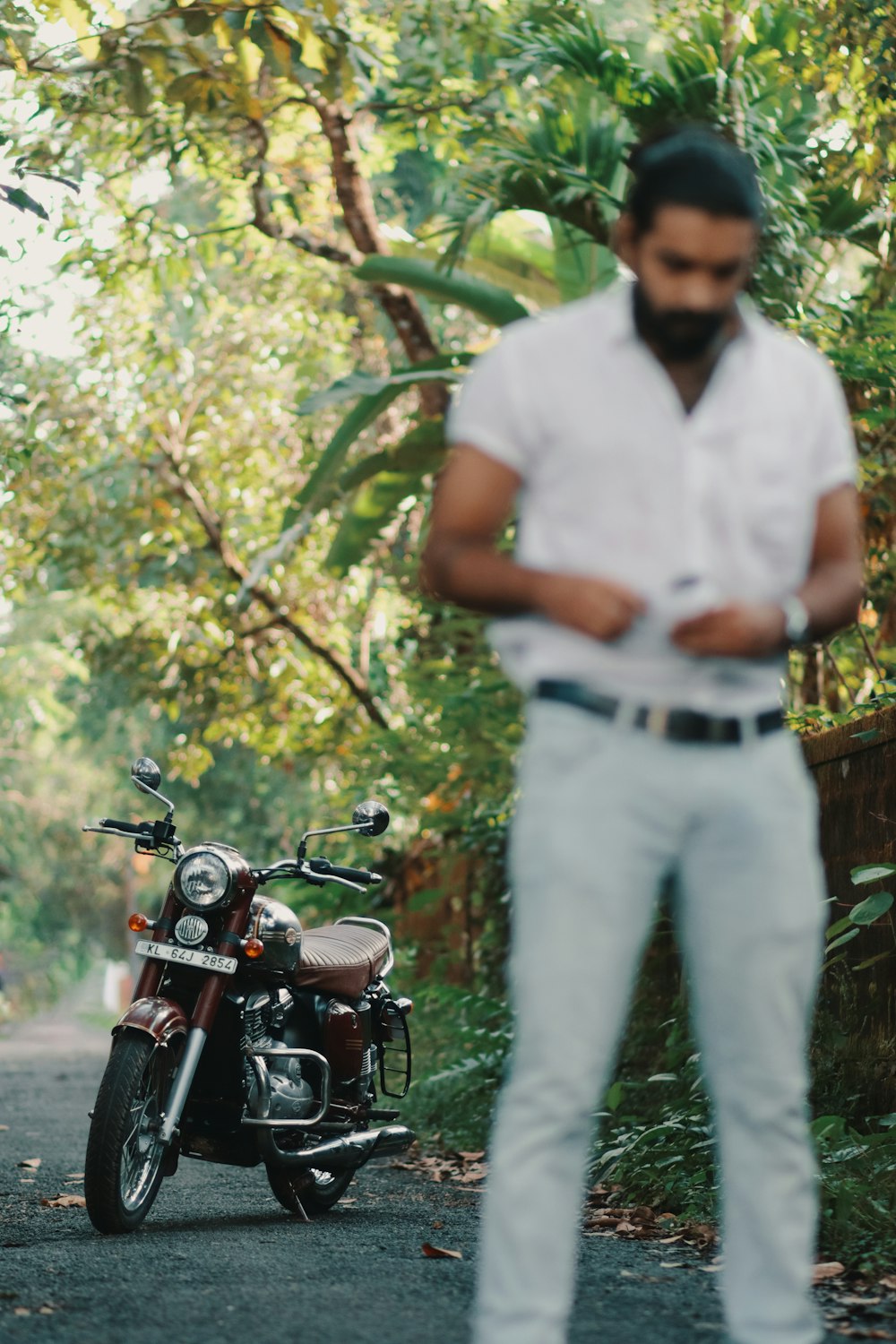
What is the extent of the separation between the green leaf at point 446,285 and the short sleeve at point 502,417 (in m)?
7.45

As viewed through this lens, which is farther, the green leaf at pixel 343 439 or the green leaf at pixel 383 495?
the green leaf at pixel 383 495

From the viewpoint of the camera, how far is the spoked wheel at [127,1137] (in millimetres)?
5590

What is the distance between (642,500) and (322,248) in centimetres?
1106

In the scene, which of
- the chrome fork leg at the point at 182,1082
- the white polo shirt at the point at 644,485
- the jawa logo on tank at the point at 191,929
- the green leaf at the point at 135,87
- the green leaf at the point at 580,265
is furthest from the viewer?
the green leaf at the point at 580,265

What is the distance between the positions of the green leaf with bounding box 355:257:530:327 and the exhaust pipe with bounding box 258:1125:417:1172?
16.8 feet

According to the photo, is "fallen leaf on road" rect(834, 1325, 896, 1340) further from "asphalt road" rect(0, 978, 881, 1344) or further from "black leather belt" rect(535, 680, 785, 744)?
"black leather belt" rect(535, 680, 785, 744)

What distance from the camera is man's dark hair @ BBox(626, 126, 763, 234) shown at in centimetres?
283

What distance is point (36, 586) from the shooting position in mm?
18172

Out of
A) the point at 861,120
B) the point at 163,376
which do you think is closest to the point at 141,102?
the point at 861,120

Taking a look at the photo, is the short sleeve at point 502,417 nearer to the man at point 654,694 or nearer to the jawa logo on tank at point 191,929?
the man at point 654,694

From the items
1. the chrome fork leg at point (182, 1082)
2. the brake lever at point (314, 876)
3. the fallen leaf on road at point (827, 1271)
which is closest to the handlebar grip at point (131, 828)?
the brake lever at point (314, 876)

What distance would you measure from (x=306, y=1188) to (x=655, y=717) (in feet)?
13.7

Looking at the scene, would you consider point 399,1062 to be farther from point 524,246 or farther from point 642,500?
point 642,500

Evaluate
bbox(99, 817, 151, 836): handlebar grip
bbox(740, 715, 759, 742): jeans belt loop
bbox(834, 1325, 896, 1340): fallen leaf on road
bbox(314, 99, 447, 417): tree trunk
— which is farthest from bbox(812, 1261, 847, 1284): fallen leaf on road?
bbox(314, 99, 447, 417): tree trunk
